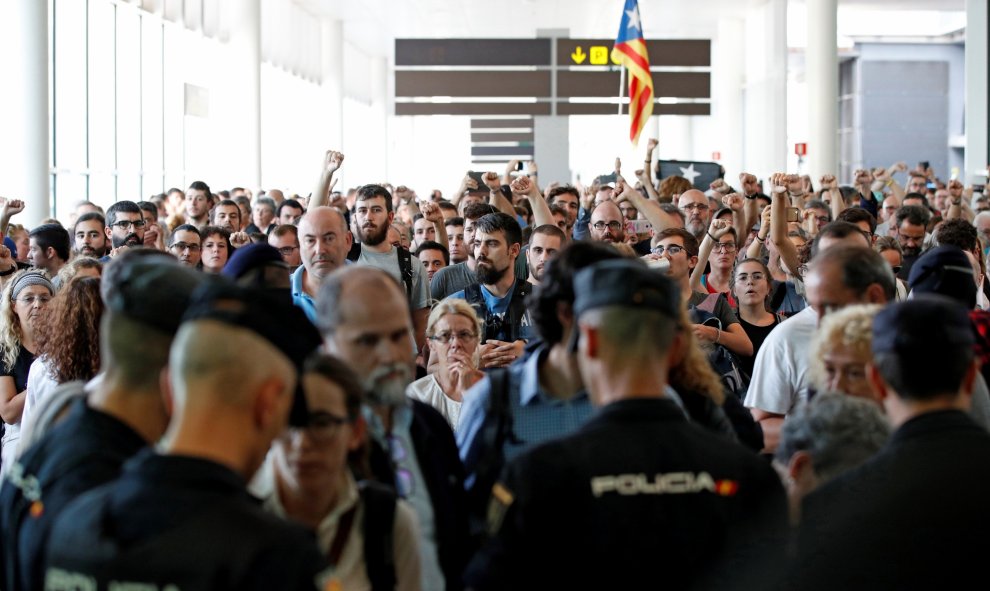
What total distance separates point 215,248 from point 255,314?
628cm

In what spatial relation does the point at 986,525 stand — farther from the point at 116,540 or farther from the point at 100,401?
the point at 100,401

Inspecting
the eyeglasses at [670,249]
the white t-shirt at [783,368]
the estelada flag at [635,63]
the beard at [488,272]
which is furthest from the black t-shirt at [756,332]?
the estelada flag at [635,63]

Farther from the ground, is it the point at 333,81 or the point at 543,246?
the point at 333,81

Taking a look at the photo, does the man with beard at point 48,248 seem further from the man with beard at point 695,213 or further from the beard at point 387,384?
the beard at point 387,384

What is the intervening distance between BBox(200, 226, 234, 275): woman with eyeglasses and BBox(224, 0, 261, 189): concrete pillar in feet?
48.3

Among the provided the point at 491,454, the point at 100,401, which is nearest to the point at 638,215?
the point at 491,454

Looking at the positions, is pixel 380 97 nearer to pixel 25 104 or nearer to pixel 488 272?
pixel 25 104

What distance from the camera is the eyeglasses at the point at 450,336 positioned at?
5.69 meters

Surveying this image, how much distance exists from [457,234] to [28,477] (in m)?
7.41

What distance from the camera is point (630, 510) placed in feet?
8.64

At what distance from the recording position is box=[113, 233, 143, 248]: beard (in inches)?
350

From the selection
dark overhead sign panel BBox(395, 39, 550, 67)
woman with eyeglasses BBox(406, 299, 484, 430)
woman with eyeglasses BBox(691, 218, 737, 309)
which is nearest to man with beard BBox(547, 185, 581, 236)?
woman with eyeglasses BBox(691, 218, 737, 309)

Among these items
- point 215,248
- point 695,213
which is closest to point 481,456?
point 215,248

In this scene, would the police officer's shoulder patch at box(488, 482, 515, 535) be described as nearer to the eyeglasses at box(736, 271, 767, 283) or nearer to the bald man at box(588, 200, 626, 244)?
the eyeglasses at box(736, 271, 767, 283)
